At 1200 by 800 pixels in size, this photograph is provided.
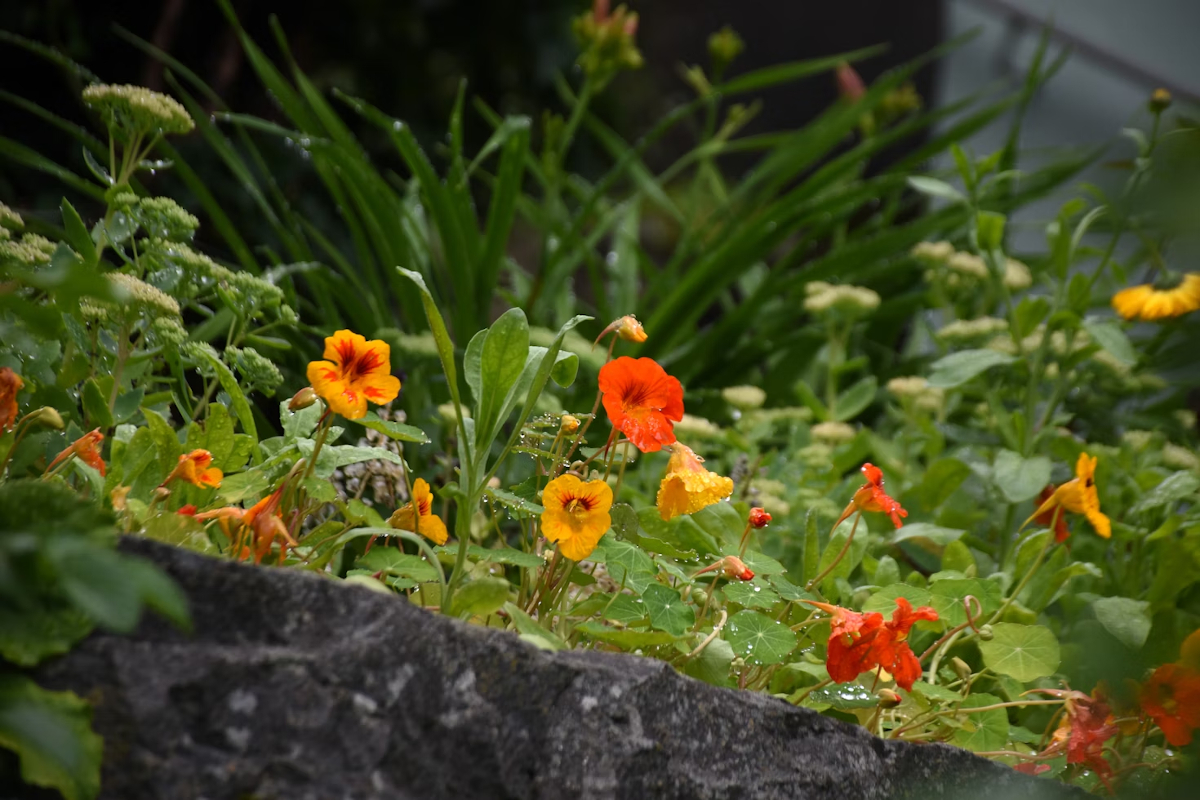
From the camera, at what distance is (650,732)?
0.72 m

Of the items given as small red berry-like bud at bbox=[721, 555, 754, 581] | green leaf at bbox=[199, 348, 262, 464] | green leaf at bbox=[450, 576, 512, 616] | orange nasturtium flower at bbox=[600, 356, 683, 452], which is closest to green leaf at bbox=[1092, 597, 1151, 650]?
small red berry-like bud at bbox=[721, 555, 754, 581]

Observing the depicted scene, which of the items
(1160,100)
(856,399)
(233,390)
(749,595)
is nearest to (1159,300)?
(1160,100)

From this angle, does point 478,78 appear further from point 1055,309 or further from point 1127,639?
point 1127,639

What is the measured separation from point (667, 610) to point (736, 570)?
0.07 m

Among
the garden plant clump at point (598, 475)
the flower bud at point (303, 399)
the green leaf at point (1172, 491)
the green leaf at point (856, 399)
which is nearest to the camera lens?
the garden plant clump at point (598, 475)

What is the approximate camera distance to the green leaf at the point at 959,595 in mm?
1002

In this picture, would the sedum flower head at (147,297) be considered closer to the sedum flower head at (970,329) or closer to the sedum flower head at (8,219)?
the sedum flower head at (8,219)

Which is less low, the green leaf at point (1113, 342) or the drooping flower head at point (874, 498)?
the drooping flower head at point (874, 498)

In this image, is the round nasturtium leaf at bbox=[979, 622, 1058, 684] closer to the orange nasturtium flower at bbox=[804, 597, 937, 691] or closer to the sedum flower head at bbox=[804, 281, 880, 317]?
the orange nasturtium flower at bbox=[804, 597, 937, 691]

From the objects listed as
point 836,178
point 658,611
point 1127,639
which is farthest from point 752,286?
point 658,611

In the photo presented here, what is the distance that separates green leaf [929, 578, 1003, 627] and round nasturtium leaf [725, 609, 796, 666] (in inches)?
8.9

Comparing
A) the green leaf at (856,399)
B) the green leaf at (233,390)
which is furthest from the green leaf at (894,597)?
the green leaf at (856,399)

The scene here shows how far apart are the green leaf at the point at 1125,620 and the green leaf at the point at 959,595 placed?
144 millimetres

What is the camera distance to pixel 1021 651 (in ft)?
3.16
